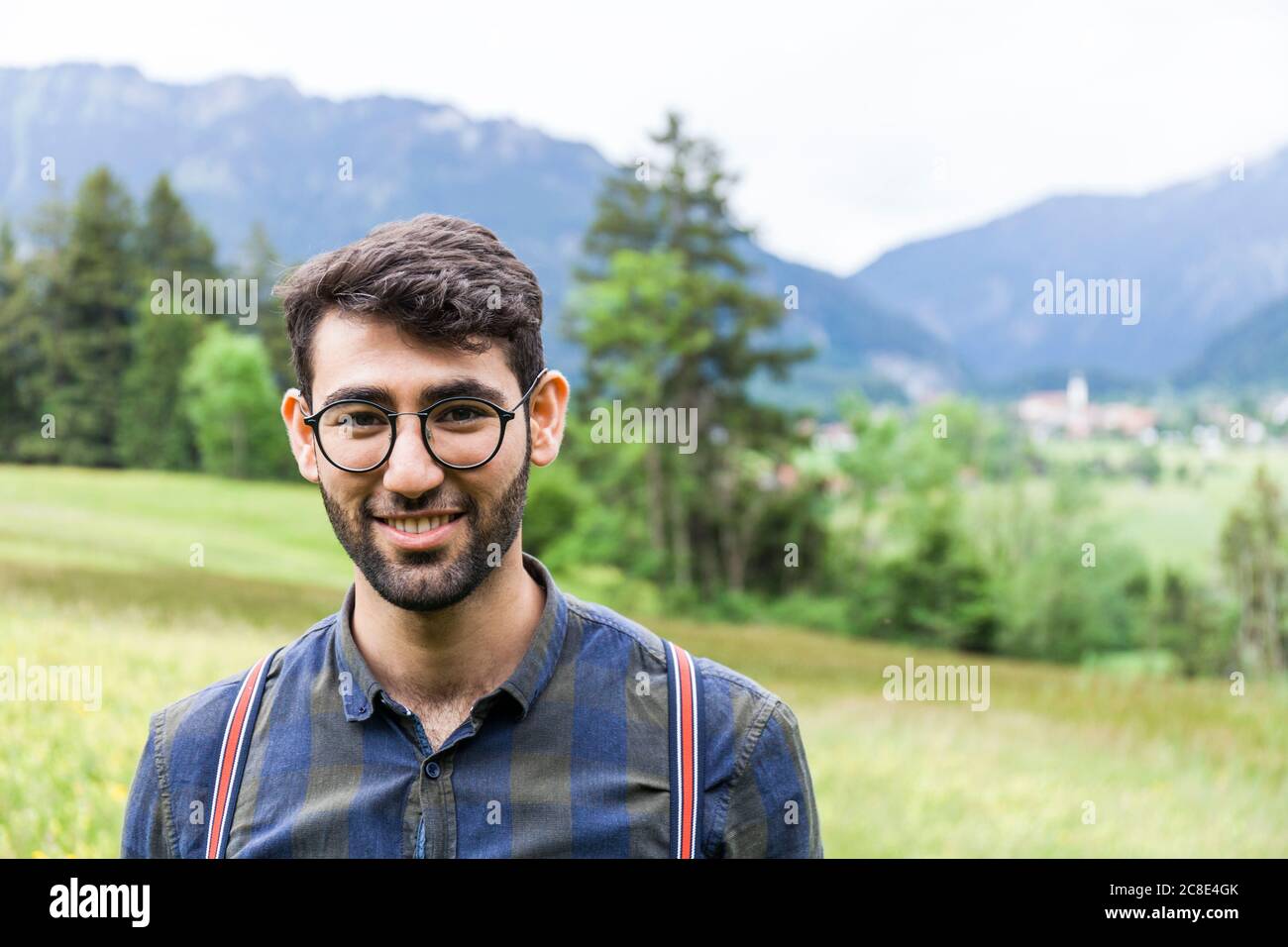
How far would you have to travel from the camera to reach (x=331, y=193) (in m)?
115

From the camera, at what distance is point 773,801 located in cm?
243

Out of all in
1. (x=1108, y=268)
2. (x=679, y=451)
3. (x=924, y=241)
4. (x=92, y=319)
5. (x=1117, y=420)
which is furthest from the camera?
(x=924, y=241)

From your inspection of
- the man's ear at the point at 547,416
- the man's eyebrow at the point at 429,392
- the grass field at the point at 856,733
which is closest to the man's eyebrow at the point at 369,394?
the man's eyebrow at the point at 429,392

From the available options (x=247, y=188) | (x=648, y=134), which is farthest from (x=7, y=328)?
(x=247, y=188)

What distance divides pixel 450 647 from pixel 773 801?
835 millimetres

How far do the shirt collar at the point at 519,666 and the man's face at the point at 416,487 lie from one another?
0.17 meters

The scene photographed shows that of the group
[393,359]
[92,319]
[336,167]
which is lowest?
[393,359]

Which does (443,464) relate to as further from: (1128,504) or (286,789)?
(1128,504)

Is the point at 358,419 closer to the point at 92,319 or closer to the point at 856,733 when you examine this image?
the point at 856,733

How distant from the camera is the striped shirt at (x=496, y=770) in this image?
2396mm

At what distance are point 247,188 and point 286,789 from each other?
118093 mm

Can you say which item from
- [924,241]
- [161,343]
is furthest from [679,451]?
[924,241]

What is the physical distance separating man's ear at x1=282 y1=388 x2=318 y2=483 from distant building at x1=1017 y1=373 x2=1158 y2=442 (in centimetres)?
5904

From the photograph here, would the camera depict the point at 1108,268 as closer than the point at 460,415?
No
